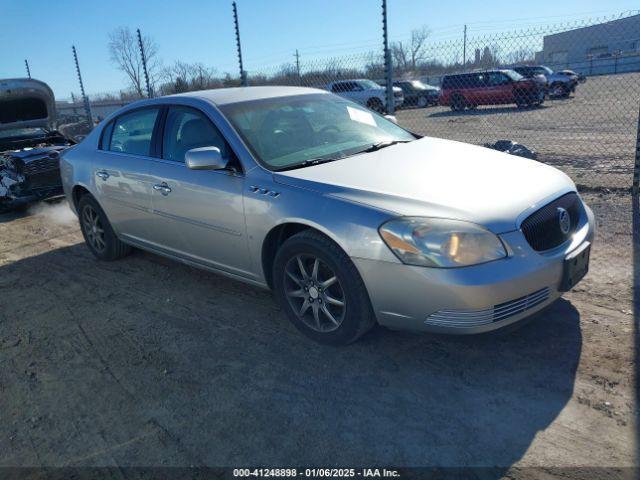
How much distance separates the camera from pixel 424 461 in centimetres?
236

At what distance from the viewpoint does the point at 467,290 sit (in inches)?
106

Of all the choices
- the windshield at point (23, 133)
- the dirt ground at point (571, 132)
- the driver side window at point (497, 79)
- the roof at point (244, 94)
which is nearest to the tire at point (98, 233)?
the roof at point (244, 94)

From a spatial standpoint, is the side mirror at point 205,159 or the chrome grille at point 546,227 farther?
the side mirror at point 205,159

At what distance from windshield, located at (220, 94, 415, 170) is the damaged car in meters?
5.11

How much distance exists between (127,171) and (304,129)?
1.68 meters

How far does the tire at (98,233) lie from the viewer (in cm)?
520

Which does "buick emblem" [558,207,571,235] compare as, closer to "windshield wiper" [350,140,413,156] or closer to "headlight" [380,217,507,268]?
"headlight" [380,217,507,268]

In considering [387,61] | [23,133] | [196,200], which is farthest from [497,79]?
[196,200]

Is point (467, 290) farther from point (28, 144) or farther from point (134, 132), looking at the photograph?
point (28, 144)

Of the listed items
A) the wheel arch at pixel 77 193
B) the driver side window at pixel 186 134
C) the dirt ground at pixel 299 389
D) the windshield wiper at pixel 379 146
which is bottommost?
the dirt ground at pixel 299 389

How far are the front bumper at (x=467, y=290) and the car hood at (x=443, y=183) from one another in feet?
0.74

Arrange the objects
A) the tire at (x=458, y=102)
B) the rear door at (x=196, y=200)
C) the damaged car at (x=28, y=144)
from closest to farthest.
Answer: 1. the rear door at (x=196, y=200)
2. the damaged car at (x=28, y=144)
3. the tire at (x=458, y=102)

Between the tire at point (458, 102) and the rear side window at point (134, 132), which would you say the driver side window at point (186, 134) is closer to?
the rear side window at point (134, 132)

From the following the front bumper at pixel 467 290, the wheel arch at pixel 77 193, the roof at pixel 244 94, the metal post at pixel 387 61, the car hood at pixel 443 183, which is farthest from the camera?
the metal post at pixel 387 61
